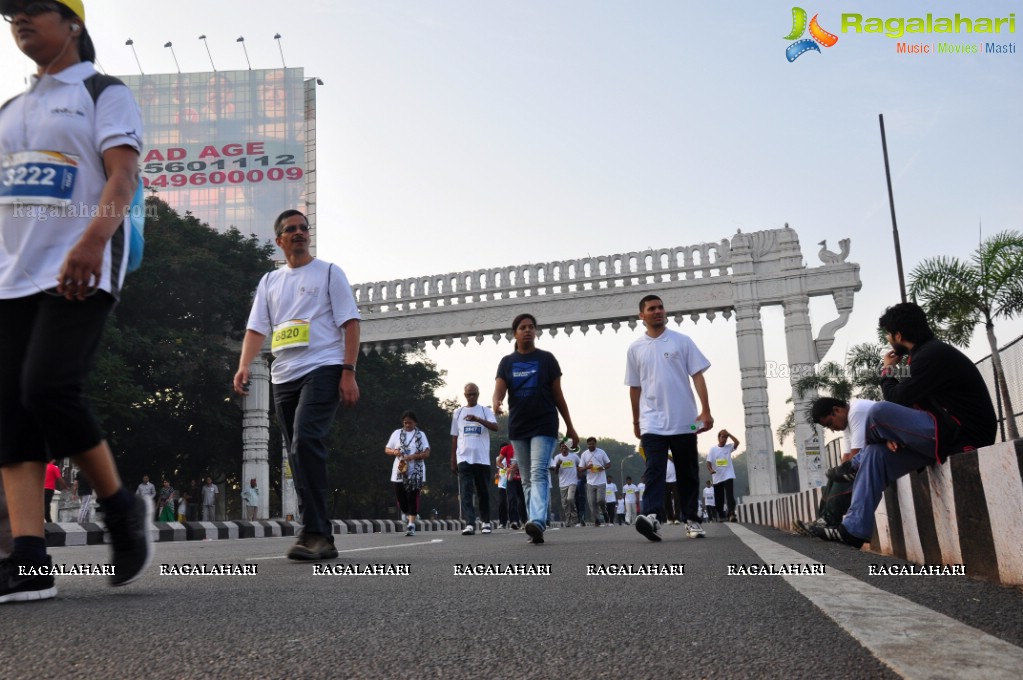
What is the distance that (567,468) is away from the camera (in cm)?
2264

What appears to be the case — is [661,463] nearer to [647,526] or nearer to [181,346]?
[647,526]

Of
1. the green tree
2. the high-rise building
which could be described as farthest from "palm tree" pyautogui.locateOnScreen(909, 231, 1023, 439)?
the high-rise building

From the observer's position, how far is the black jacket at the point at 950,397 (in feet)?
16.4

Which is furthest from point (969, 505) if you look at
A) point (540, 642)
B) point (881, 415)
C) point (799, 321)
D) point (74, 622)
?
point (799, 321)

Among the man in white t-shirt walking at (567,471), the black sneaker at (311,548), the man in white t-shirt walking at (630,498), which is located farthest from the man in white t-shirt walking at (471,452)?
the man in white t-shirt walking at (630,498)

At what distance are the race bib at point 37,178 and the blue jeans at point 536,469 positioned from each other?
5204mm

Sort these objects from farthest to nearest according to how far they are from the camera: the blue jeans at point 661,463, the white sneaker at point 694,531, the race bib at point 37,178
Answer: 1. the white sneaker at point 694,531
2. the blue jeans at point 661,463
3. the race bib at point 37,178

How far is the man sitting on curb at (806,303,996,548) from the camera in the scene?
5008 mm

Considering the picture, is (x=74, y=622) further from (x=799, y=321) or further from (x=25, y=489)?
(x=799, y=321)

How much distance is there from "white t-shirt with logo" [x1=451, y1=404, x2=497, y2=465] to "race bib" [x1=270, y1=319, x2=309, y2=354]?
23.2ft

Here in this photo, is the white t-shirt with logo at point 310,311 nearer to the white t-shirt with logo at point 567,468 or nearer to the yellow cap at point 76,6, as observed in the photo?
the yellow cap at point 76,6

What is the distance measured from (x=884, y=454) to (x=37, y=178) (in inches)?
168

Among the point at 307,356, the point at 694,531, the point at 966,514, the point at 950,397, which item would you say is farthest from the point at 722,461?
the point at 966,514

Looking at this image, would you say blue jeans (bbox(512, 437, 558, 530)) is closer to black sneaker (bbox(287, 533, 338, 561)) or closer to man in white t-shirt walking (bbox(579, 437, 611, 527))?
black sneaker (bbox(287, 533, 338, 561))
